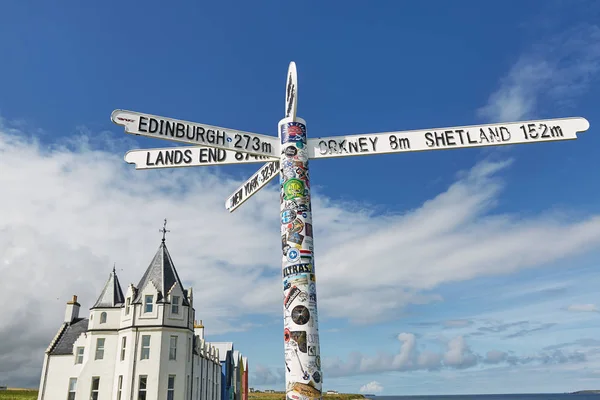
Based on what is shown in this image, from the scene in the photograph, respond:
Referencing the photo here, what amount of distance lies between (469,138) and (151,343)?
79.9 feet

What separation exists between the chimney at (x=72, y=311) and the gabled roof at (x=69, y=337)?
0.34 m

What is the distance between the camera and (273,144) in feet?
37.8

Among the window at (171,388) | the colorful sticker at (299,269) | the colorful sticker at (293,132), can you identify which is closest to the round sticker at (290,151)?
the colorful sticker at (293,132)

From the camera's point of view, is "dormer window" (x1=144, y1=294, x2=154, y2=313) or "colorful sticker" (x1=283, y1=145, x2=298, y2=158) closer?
"colorful sticker" (x1=283, y1=145, x2=298, y2=158)

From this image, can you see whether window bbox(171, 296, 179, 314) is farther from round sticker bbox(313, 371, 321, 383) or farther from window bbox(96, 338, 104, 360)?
round sticker bbox(313, 371, 321, 383)

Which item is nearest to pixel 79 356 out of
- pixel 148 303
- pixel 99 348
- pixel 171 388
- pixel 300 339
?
pixel 99 348

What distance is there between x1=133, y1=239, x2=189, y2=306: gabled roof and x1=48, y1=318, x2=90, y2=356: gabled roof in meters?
7.26

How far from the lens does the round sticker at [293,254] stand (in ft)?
34.3

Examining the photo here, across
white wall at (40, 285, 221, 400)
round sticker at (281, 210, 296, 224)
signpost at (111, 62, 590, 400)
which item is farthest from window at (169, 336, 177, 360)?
round sticker at (281, 210, 296, 224)

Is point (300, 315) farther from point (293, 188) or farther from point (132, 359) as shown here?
point (132, 359)

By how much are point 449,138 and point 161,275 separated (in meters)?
24.4

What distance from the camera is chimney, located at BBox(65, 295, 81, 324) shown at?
37.0 meters

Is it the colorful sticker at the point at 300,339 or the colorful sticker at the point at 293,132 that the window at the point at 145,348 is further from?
the colorful sticker at the point at 293,132

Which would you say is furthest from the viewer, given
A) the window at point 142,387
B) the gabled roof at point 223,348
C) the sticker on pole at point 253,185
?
the gabled roof at point 223,348
